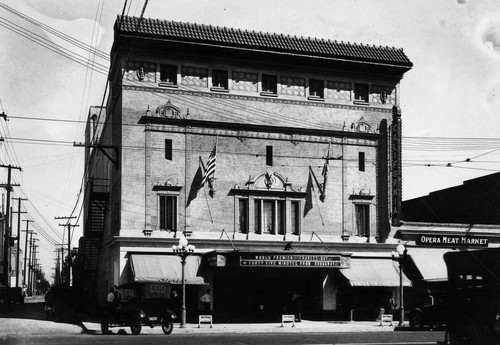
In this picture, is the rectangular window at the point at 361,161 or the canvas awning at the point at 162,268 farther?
the rectangular window at the point at 361,161

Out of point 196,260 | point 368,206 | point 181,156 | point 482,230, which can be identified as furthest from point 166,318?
point 482,230

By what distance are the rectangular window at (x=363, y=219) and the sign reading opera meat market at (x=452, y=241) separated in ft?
11.5

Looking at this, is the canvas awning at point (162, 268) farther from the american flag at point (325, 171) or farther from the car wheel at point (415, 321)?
the car wheel at point (415, 321)

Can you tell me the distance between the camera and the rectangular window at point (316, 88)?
40.6 metres

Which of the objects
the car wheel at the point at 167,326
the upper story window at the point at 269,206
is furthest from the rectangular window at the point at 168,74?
the car wheel at the point at 167,326

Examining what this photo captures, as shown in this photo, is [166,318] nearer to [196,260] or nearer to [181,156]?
[196,260]

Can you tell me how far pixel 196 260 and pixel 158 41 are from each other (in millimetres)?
11699

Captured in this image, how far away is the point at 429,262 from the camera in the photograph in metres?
41.8

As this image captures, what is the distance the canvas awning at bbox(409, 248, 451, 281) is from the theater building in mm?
1692

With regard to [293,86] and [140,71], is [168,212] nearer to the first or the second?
[140,71]

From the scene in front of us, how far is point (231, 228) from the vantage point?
1500 inches

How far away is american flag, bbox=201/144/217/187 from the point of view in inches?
1437

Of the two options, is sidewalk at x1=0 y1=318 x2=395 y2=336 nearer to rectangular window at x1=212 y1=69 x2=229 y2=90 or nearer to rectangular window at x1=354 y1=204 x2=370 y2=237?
rectangular window at x1=354 y1=204 x2=370 y2=237

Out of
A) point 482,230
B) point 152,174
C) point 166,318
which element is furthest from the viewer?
point 482,230
